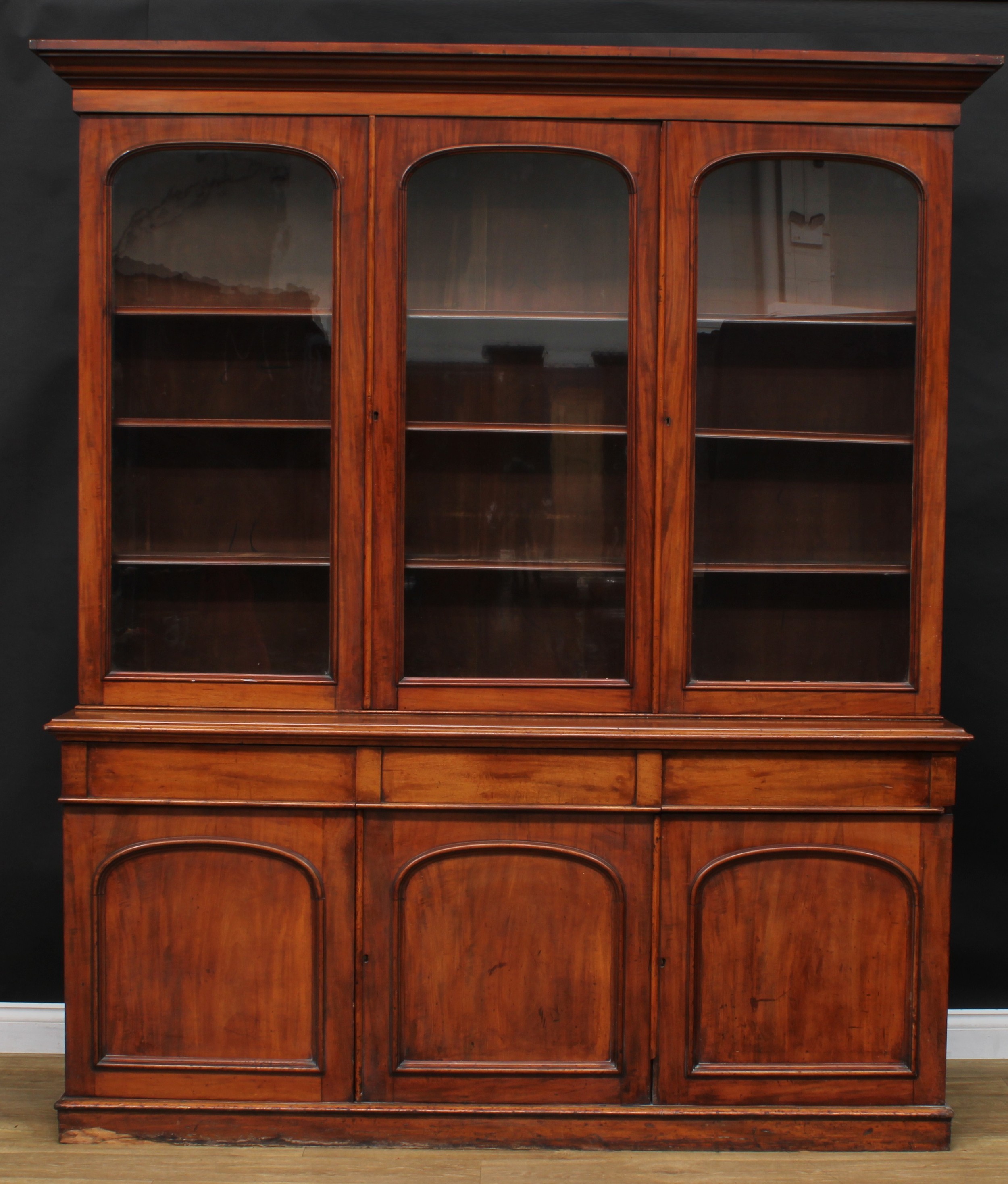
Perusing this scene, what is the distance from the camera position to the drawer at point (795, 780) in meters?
2.30

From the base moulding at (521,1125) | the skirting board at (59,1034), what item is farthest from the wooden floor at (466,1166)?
the skirting board at (59,1034)

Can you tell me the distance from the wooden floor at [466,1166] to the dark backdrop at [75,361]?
0.65 meters

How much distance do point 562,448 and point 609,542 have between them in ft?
0.84

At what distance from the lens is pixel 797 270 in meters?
2.38

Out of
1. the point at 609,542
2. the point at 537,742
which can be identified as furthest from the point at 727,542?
the point at 537,742

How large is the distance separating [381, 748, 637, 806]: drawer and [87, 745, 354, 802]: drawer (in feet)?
0.44

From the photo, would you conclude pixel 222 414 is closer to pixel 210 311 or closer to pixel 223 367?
pixel 223 367

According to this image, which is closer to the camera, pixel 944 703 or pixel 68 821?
pixel 68 821

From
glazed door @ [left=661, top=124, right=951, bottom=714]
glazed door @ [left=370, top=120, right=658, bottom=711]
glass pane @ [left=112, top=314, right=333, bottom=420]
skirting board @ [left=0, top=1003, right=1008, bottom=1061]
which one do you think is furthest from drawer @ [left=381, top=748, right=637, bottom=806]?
skirting board @ [left=0, top=1003, right=1008, bottom=1061]

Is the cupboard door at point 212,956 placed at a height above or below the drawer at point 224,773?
below

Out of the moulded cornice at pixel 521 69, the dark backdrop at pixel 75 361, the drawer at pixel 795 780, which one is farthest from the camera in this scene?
the dark backdrop at pixel 75 361

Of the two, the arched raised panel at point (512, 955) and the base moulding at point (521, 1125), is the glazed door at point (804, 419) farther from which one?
the base moulding at point (521, 1125)

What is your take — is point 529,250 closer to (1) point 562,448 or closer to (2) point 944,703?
(1) point 562,448

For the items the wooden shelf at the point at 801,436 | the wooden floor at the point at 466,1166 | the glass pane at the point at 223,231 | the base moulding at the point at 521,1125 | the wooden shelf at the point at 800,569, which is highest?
the glass pane at the point at 223,231
